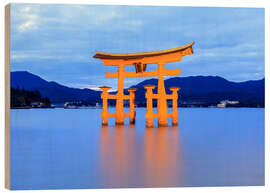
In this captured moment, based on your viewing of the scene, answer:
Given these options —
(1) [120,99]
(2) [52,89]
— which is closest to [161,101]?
(1) [120,99]

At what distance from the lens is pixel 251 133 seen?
6504 mm

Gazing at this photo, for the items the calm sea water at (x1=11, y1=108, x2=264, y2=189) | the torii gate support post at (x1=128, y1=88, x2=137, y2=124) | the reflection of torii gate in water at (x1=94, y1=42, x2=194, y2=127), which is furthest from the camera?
the torii gate support post at (x1=128, y1=88, x2=137, y2=124)

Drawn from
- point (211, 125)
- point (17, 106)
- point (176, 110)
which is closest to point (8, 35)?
point (17, 106)

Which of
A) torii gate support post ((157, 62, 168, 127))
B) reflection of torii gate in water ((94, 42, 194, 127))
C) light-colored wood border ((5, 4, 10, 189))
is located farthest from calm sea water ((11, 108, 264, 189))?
reflection of torii gate in water ((94, 42, 194, 127))

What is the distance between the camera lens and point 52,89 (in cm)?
592

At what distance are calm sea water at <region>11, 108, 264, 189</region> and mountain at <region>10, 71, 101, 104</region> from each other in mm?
345

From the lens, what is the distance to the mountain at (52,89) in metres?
5.02

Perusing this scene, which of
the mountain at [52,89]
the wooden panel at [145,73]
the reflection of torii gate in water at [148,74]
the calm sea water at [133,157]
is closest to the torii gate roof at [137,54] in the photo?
the reflection of torii gate in water at [148,74]

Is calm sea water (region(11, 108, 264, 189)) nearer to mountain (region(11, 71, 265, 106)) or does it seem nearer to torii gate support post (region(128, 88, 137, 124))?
mountain (region(11, 71, 265, 106))

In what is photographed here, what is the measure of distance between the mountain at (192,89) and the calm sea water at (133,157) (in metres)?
0.28

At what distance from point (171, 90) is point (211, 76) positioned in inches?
84.9

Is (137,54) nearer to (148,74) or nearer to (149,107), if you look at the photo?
(148,74)

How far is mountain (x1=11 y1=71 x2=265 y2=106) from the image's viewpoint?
17.1 ft

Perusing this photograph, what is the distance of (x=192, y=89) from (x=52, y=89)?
2921 mm
